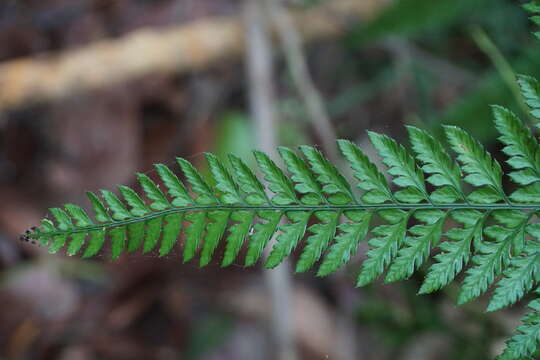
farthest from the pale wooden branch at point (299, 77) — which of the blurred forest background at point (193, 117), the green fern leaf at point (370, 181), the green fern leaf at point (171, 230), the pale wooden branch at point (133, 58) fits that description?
the green fern leaf at point (171, 230)

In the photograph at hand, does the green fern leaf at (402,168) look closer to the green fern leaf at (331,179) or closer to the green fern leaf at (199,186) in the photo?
the green fern leaf at (331,179)

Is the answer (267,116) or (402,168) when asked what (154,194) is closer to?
(402,168)

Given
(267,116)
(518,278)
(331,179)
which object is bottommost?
(518,278)

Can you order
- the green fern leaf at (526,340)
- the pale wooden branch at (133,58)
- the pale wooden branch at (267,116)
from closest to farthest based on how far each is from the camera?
1. the green fern leaf at (526,340)
2. the pale wooden branch at (267,116)
3. the pale wooden branch at (133,58)

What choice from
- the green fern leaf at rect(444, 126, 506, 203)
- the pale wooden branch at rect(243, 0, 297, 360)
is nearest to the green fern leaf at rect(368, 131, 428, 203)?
the green fern leaf at rect(444, 126, 506, 203)

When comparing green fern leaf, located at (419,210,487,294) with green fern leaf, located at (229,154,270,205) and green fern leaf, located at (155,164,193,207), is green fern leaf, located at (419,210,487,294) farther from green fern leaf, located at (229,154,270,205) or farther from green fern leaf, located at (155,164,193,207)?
green fern leaf, located at (155,164,193,207)

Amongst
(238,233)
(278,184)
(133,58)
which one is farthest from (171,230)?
(133,58)

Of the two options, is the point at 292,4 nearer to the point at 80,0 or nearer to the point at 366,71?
the point at 366,71
